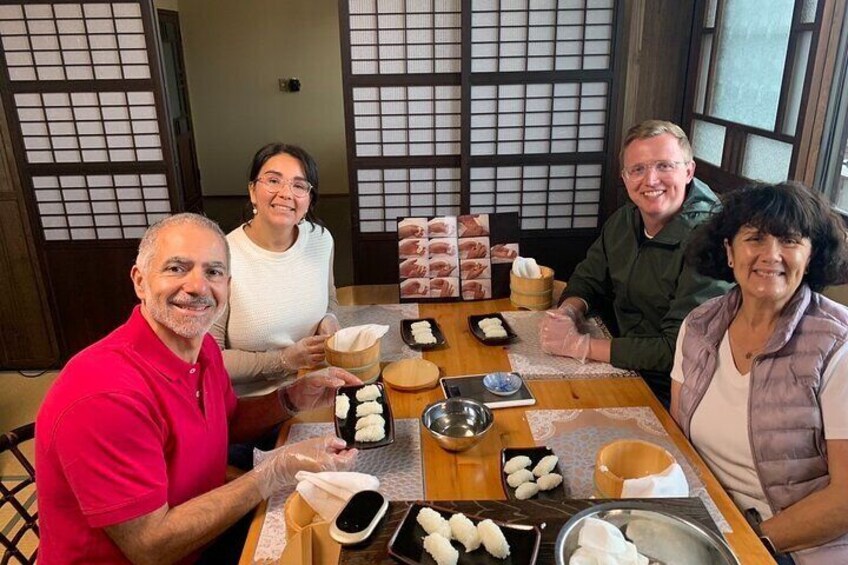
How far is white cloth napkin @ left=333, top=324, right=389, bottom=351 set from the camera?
1.84 metres

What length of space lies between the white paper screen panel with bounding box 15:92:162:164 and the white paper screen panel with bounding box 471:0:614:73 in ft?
6.31

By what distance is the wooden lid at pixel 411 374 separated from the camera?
5.63ft

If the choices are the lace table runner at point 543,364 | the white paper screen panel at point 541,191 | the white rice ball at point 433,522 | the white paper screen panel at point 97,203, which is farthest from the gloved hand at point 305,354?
the white paper screen panel at point 97,203

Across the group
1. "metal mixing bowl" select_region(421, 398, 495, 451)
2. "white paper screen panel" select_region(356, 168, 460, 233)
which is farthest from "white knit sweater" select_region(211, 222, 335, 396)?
"white paper screen panel" select_region(356, 168, 460, 233)

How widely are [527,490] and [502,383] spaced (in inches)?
18.7

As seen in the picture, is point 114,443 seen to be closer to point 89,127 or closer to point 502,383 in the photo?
point 502,383

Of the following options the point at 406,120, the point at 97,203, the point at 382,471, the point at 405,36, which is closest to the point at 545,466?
the point at 382,471

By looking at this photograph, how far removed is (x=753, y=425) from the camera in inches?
55.2

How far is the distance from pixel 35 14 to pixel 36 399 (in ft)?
6.99

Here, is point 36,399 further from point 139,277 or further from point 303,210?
point 139,277

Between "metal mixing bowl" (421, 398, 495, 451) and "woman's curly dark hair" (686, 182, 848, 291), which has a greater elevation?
"woman's curly dark hair" (686, 182, 848, 291)

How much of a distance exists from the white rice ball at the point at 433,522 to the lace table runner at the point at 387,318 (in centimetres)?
97

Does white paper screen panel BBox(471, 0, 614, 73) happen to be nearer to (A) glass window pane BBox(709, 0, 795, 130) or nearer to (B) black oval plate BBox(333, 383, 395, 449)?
(A) glass window pane BBox(709, 0, 795, 130)

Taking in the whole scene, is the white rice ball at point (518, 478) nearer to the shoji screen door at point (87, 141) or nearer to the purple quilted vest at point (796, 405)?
the purple quilted vest at point (796, 405)
